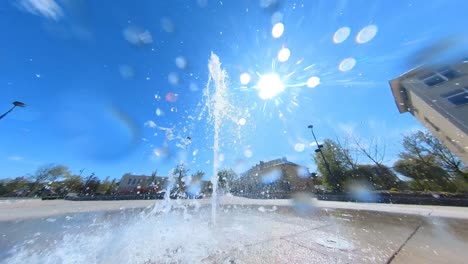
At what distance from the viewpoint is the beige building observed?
1363 cm

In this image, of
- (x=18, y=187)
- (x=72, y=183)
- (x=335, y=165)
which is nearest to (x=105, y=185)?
(x=72, y=183)

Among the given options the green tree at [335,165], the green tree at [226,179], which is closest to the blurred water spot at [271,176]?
the green tree at [226,179]

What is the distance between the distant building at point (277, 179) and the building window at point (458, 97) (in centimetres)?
2804

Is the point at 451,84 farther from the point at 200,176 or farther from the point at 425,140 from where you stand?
the point at 200,176

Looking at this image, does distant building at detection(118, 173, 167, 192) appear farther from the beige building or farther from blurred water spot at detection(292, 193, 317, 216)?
the beige building

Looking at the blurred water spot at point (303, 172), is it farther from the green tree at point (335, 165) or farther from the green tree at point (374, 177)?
the green tree at point (374, 177)

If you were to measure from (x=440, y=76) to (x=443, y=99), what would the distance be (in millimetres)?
2887

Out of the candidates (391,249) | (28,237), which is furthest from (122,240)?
(391,249)

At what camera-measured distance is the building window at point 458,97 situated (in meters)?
13.7

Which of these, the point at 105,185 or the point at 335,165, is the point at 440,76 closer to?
the point at 335,165

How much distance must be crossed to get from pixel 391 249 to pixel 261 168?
158 ft

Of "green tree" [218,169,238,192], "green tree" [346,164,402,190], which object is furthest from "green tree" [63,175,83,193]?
"green tree" [346,164,402,190]

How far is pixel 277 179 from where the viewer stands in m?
41.7

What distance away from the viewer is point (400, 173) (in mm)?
21438
